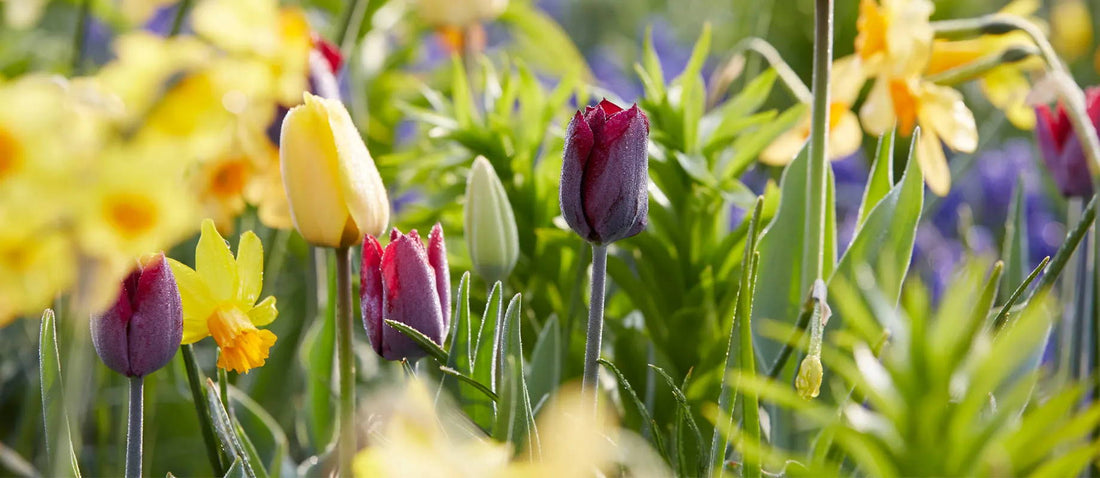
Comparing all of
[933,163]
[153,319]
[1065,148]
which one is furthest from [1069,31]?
[153,319]

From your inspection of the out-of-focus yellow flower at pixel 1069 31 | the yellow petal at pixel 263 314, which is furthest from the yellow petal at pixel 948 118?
the out-of-focus yellow flower at pixel 1069 31

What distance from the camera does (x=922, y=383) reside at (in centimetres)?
24

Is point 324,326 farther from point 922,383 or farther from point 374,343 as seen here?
point 922,383

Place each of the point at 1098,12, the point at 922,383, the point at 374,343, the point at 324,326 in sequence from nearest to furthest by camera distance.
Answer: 1. the point at 922,383
2. the point at 374,343
3. the point at 324,326
4. the point at 1098,12

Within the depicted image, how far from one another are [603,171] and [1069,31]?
5.06ft

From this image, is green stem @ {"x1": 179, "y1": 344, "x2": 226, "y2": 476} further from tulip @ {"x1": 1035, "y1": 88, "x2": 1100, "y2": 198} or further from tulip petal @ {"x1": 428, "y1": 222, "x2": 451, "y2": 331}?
tulip @ {"x1": 1035, "y1": 88, "x2": 1100, "y2": 198}

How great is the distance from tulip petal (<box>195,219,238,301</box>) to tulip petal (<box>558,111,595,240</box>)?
0.48 feet

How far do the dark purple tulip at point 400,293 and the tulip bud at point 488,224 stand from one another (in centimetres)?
4

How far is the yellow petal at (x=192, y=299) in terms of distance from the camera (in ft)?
1.47

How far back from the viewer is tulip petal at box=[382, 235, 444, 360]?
1.47 ft

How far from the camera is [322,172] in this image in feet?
1.40

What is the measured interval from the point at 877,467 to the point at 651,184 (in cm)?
35

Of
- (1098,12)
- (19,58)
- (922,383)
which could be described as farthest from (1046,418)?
(1098,12)

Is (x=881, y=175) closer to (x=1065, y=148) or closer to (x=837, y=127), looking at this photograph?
(x=837, y=127)
